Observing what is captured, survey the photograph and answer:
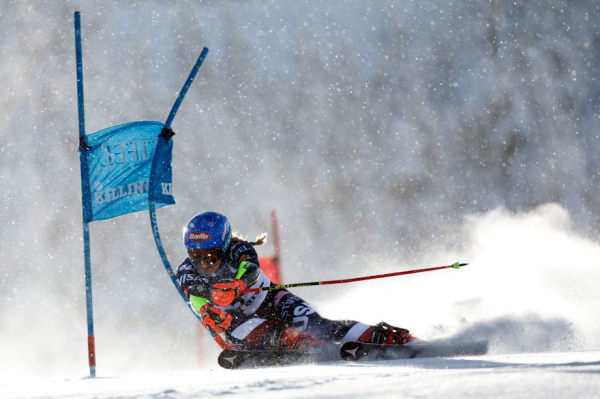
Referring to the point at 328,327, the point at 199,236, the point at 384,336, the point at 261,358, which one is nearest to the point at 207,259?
the point at 199,236

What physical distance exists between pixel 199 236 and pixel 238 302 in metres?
0.61

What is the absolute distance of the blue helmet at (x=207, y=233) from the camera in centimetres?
576

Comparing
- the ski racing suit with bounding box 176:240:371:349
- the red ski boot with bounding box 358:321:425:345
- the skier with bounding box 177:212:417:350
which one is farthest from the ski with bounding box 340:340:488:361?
the ski racing suit with bounding box 176:240:371:349

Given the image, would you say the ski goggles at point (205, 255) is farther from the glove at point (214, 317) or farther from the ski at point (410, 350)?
the ski at point (410, 350)

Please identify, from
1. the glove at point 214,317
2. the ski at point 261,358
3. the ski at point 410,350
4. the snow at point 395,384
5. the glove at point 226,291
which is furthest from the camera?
the glove at point 214,317

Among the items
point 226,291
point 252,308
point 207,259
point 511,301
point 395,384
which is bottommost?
point 395,384

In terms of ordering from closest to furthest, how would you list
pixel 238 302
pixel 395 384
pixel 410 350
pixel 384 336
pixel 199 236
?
pixel 395 384
pixel 410 350
pixel 384 336
pixel 199 236
pixel 238 302

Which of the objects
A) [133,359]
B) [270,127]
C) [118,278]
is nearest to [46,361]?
[133,359]

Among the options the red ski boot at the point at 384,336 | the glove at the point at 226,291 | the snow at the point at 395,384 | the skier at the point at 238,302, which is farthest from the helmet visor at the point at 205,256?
the snow at the point at 395,384

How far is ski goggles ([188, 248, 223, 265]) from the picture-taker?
5.79 metres

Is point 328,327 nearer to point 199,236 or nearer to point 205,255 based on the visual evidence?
point 205,255

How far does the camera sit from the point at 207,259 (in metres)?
5.82

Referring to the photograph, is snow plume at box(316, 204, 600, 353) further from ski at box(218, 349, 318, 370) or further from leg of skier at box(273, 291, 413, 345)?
ski at box(218, 349, 318, 370)

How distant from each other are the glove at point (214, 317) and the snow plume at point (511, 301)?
1.57m
